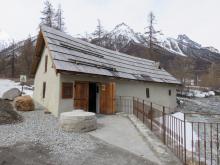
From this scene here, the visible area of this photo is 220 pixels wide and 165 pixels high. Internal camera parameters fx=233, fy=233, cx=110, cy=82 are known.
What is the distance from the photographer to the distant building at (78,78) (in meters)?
12.6

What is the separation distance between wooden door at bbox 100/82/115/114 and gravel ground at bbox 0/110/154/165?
17.8 feet

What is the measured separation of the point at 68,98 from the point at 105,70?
3642 mm

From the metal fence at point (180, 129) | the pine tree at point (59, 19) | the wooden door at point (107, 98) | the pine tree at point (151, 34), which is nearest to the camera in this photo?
the metal fence at point (180, 129)

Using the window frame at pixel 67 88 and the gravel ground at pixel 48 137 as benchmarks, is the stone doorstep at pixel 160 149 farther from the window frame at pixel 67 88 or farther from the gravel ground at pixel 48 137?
the window frame at pixel 67 88

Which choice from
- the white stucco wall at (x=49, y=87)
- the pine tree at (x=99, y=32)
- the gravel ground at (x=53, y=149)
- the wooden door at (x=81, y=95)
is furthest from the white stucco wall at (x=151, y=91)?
the pine tree at (x=99, y=32)

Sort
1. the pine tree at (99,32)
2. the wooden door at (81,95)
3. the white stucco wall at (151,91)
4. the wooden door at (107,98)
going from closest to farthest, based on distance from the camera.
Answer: the wooden door at (81,95), the wooden door at (107,98), the white stucco wall at (151,91), the pine tree at (99,32)

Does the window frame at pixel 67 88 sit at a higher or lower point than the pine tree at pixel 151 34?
lower

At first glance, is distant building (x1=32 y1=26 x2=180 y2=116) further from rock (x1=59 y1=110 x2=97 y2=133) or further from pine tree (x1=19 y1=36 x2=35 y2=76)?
pine tree (x1=19 y1=36 x2=35 y2=76)

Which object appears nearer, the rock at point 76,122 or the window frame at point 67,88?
the rock at point 76,122

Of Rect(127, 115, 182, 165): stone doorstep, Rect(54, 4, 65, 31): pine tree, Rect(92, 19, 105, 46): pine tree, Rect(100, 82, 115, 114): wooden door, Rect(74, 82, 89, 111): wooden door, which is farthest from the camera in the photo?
Rect(92, 19, 105, 46): pine tree

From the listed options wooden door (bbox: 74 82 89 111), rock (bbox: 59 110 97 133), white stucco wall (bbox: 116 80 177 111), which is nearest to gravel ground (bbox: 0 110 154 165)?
rock (bbox: 59 110 97 133)

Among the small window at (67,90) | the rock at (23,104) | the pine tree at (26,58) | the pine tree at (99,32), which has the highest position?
the pine tree at (99,32)

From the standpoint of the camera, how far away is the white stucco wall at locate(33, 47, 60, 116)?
1262 centimetres

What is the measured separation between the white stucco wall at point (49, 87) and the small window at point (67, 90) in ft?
0.94
